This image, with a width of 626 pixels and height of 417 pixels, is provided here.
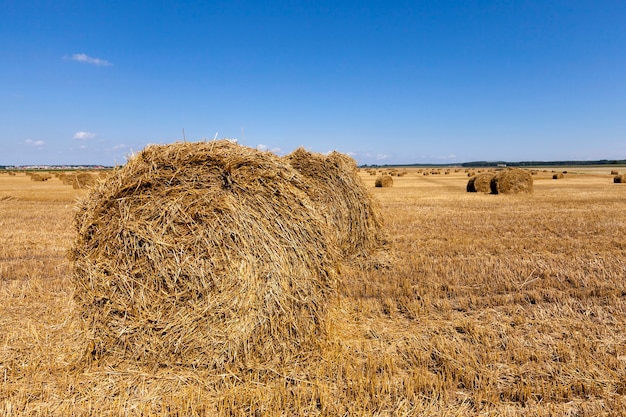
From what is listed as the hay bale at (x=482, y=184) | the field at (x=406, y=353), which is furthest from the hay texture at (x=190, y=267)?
the hay bale at (x=482, y=184)

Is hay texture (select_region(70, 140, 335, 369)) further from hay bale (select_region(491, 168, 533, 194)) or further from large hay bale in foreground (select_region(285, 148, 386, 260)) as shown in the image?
hay bale (select_region(491, 168, 533, 194))

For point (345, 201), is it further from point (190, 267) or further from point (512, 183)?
point (512, 183)

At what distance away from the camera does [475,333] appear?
15.1 ft

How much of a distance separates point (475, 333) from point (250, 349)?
251cm

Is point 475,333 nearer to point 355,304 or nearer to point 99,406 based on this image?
point 355,304

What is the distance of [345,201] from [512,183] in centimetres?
1755

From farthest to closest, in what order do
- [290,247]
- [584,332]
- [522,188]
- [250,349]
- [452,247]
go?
[522,188] < [452,247] < [584,332] < [290,247] < [250,349]

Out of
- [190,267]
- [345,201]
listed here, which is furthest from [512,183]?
[190,267]

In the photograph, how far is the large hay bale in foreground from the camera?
8281 millimetres

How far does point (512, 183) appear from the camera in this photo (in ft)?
74.1

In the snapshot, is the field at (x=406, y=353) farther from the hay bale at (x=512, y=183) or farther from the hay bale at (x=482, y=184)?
the hay bale at (x=482, y=184)

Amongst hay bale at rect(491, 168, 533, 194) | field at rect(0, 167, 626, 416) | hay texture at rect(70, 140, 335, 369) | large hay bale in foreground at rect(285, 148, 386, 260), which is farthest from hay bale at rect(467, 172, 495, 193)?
hay texture at rect(70, 140, 335, 369)

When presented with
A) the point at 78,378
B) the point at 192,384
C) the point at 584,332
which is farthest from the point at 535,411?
the point at 78,378

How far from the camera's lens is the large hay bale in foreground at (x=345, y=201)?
27.2ft
